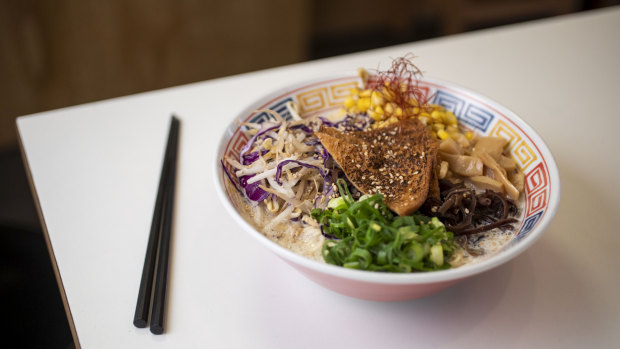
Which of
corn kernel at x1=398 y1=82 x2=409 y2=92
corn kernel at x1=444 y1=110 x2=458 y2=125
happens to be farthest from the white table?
corn kernel at x1=398 y1=82 x2=409 y2=92

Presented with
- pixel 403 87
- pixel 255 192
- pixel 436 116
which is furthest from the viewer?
pixel 403 87

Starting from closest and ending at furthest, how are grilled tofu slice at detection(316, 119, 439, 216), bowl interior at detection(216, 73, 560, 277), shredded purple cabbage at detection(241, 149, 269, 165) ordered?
bowl interior at detection(216, 73, 560, 277) → grilled tofu slice at detection(316, 119, 439, 216) → shredded purple cabbage at detection(241, 149, 269, 165)

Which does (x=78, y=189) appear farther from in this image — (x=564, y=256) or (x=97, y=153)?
(x=564, y=256)

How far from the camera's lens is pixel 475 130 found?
1.51m

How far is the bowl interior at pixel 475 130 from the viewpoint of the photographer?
1066 mm

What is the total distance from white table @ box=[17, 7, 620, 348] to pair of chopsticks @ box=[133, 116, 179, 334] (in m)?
0.03

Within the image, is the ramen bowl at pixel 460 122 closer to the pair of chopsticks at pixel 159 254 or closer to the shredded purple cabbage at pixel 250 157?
the shredded purple cabbage at pixel 250 157

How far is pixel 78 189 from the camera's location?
5.15 feet

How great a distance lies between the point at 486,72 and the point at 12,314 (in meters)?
2.01

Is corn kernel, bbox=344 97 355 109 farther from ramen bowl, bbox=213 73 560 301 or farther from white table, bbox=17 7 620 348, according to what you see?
white table, bbox=17 7 620 348

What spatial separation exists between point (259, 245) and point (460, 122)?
2.50 feet

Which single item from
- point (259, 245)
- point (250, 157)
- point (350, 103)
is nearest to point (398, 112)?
point (350, 103)

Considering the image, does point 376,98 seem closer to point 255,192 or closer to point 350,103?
point 350,103

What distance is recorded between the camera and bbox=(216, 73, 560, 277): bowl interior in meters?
1.07
